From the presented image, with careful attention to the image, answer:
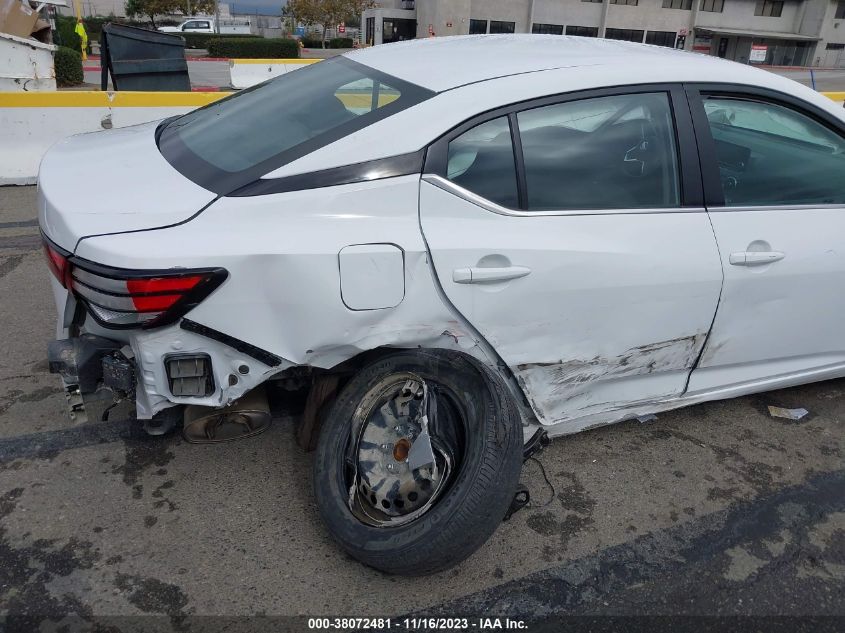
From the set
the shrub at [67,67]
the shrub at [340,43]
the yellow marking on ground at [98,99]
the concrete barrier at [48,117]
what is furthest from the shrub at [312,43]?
the concrete barrier at [48,117]

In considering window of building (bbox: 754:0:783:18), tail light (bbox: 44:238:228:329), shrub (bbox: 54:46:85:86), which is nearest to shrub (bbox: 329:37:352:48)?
window of building (bbox: 754:0:783:18)

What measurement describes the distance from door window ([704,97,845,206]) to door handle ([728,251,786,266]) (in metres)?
0.22

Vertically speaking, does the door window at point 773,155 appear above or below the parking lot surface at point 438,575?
above

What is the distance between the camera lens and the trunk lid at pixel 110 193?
2.15 m

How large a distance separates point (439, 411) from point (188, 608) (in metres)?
1.04

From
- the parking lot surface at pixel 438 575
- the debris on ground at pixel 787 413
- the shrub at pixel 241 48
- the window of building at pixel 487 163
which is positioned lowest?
the shrub at pixel 241 48

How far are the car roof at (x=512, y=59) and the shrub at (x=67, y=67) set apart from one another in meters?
18.3

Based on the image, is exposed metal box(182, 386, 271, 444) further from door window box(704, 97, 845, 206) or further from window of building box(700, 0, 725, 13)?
window of building box(700, 0, 725, 13)

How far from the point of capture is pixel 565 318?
2486 millimetres

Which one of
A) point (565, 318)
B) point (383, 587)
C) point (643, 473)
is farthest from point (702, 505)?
point (383, 587)

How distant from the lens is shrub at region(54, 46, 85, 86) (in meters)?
17.9

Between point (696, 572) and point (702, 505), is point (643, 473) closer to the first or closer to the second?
point (702, 505)

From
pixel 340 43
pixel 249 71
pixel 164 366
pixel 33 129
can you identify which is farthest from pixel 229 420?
pixel 340 43

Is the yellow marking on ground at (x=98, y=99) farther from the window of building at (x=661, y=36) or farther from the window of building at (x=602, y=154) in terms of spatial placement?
the window of building at (x=661, y=36)
